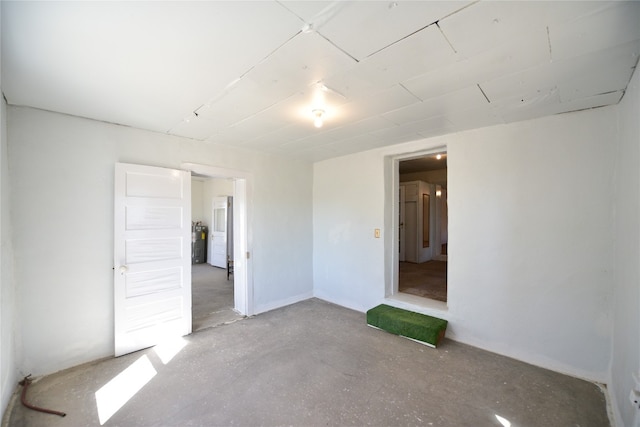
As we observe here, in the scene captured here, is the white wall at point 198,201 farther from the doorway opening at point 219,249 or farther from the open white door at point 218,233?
the open white door at point 218,233

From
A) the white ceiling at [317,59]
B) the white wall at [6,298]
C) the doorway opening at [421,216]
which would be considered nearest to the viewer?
Answer: the white ceiling at [317,59]

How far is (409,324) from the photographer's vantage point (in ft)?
10.4

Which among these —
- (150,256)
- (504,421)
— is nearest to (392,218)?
(504,421)

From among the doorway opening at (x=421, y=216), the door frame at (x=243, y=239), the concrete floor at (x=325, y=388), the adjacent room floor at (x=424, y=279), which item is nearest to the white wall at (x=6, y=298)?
the concrete floor at (x=325, y=388)

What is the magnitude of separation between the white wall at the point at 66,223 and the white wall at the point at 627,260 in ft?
13.9

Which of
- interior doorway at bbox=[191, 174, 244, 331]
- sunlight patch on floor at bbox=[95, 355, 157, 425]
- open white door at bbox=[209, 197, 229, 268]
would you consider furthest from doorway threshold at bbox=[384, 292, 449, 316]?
open white door at bbox=[209, 197, 229, 268]

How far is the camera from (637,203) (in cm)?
174

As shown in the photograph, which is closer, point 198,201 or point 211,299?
point 211,299

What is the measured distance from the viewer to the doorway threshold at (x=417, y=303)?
342cm

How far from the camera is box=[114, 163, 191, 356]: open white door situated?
9.27 feet

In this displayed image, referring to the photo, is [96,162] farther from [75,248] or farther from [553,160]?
[553,160]

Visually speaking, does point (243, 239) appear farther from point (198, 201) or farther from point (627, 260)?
point (198, 201)

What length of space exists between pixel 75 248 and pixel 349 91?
10.1 feet

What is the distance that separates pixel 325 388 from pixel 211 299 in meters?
3.08
